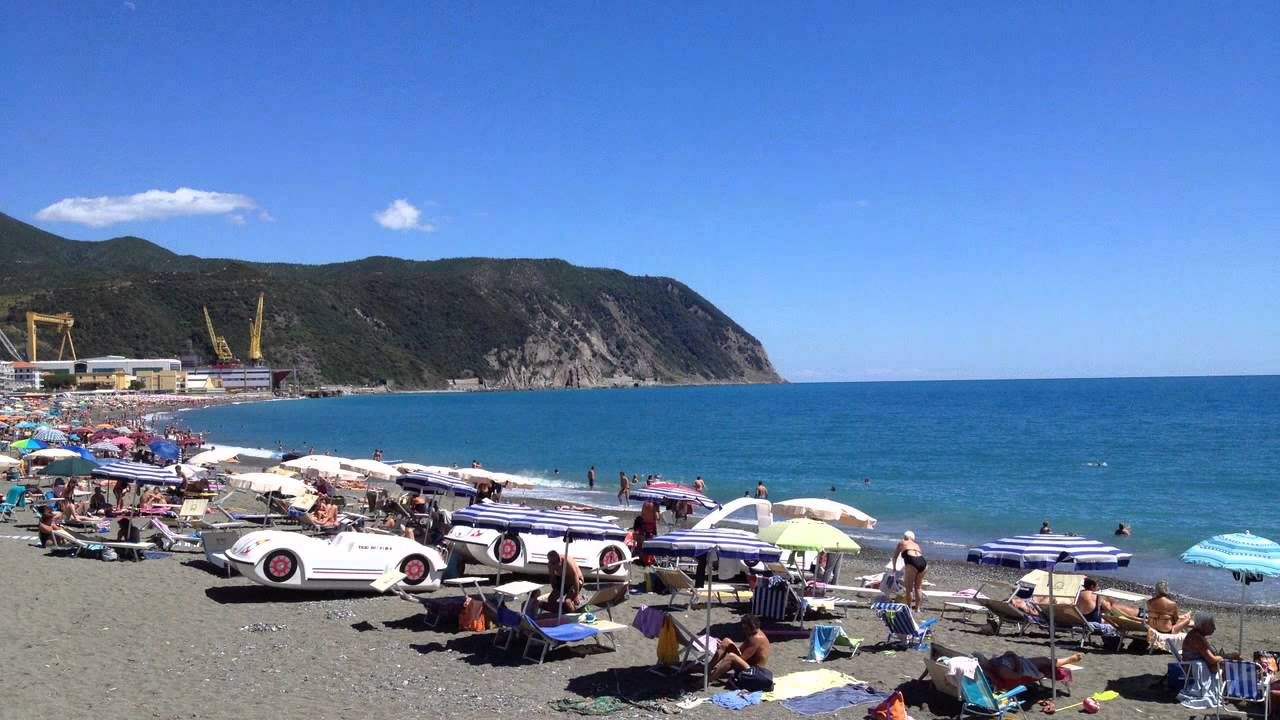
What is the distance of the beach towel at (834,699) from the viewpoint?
27.8 feet

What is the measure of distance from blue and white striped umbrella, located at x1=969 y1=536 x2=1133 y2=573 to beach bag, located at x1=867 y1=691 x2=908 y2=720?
214 centimetres

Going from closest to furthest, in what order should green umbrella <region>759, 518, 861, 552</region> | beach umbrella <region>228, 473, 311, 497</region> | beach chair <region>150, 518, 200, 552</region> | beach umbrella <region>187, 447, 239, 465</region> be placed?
green umbrella <region>759, 518, 861, 552</region>, beach chair <region>150, 518, 200, 552</region>, beach umbrella <region>228, 473, 311, 497</region>, beach umbrella <region>187, 447, 239, 465</region>

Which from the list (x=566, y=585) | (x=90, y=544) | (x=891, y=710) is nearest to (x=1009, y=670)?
(x=891, y=710)

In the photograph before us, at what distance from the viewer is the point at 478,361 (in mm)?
177500

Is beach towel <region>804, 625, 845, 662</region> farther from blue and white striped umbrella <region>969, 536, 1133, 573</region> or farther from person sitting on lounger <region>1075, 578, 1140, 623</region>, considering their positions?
person sitting on lounger <region>1075, 578, 1140, 623</region>

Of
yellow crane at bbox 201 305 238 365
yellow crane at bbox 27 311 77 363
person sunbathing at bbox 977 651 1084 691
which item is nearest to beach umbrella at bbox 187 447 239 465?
person sunbathing at bbox 977 651 1084 691

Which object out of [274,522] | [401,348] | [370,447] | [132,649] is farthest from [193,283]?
[132,649]

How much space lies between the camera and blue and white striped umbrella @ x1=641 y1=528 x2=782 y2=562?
10133 millimetres

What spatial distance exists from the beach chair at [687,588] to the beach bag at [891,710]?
3604 millimetres

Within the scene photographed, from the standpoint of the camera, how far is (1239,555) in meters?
8.98

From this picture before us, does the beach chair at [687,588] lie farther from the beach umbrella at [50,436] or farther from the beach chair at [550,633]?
the beach umbrella at [50,436]

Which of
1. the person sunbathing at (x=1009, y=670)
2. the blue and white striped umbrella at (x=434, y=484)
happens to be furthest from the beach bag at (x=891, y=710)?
the blue and white striped umbrella at (x=434, y=484)

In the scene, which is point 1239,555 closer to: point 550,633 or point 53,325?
point 550,633

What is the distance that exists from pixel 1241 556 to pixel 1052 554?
5.58 ft
